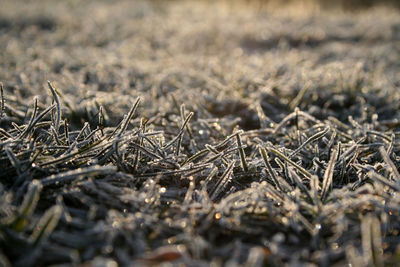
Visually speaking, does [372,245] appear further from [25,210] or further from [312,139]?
[25,210]

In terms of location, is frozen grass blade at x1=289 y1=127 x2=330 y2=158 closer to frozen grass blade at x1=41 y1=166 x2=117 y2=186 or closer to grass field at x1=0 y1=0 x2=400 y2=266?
grass field at x1=0 y1=0 x2=400 y2=266

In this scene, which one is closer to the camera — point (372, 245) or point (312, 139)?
point (372, 245)

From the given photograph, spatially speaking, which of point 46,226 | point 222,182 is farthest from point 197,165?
point 46,226

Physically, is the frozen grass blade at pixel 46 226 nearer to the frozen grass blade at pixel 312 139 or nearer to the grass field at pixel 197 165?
the grass field at pixel 197 165

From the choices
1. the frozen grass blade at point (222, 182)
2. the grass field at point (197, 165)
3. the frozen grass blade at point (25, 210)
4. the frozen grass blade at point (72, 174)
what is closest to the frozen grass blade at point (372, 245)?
the grass field at point (197, 165)

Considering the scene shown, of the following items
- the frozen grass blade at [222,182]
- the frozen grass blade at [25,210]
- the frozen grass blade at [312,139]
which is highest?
the frozen grass blade at [25,210]

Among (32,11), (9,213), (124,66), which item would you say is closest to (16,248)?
(9,213)

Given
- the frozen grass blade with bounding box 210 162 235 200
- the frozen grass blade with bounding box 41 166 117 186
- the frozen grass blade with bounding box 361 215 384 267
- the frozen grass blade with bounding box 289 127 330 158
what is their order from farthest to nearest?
the frozen grass blade with bounding box 289 127 330 158 < the frozen grass blade with bounding box 210 162 235 200 < the frozen grass blade with bounding box 41 166 117 186 < the frozen grass blade with bounding box 361 215 384 267

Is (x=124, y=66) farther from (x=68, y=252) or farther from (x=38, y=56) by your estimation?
(x=68, y=252)

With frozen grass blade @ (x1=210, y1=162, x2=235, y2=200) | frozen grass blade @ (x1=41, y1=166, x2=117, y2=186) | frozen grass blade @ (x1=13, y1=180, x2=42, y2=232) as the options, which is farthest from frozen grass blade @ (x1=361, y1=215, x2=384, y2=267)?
frozen grass blade @ (x1=13, y1=180, x2=42, y2=232)
